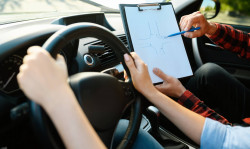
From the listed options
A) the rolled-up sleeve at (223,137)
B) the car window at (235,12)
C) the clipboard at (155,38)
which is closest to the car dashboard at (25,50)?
the clipboard at (155,38)

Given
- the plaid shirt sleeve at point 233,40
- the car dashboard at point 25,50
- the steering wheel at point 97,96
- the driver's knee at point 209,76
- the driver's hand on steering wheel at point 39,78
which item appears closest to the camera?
the driver's hand on steering wheel at point 39,78

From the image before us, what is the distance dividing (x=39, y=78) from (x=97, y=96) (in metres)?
0.26

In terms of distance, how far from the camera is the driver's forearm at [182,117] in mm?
910

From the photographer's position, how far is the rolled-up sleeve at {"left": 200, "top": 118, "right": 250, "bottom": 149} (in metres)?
0.84

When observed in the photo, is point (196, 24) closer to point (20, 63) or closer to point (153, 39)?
point (153, 39)

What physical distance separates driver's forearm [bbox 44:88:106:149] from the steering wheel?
0.08m

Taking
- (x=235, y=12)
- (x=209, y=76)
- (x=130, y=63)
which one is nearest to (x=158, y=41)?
(x=130, y=63)

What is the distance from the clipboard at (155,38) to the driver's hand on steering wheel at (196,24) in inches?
3.5

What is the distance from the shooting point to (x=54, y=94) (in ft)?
1.81

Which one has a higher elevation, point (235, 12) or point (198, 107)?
point (235, 12)

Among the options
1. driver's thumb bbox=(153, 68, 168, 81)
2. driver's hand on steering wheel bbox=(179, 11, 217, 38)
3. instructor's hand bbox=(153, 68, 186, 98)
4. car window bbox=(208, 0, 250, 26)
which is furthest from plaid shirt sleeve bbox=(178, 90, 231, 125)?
car window bbox=(208, 0, 250, 26)

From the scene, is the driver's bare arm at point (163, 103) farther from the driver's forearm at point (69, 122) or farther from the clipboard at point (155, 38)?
the driver's forearm at point (69, 122)

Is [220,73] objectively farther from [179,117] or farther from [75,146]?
[75,146]

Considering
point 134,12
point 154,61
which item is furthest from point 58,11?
point 154,61
